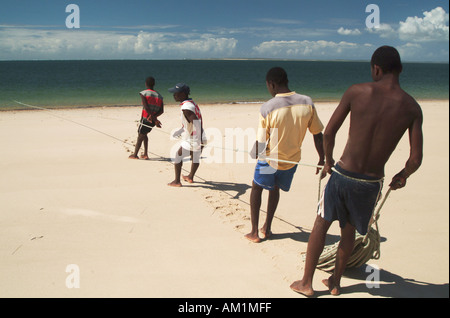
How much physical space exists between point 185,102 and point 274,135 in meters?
2.25

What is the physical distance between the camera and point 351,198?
2.70 meters

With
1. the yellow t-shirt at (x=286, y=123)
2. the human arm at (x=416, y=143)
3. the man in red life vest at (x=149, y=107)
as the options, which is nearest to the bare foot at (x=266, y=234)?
the yellow t-shirt at (x=286, y=123)

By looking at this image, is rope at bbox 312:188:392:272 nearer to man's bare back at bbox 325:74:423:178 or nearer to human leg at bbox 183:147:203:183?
man's bare back at bbox 325:74:423:178

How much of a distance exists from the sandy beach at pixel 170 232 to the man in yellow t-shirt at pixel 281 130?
2.77 feet

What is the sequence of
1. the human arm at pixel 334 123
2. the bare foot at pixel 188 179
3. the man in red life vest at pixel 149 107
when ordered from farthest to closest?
the man in red life vest at pixel 149 107
the bare foot at pixel 188 179
the human arm at pixel 334 123

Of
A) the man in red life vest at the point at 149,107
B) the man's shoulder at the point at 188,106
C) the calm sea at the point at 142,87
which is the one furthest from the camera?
the calm sea at the point at 142,87

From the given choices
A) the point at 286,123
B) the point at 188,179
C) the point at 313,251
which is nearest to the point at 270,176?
the point at 286,123

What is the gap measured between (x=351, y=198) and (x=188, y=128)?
11.2 ft

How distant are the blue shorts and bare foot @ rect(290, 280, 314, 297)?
1.05 m

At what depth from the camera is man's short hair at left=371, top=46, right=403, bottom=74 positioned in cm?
252

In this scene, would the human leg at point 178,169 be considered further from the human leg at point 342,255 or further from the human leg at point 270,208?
the human leg at point 342,255

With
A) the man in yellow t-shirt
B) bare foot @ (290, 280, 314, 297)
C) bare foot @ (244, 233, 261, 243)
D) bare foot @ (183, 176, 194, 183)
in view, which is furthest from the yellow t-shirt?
bare foot @ (183, 176, 194, 183)

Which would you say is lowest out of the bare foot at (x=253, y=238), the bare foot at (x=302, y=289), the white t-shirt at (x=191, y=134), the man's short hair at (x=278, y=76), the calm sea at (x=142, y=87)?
the bare foot at (x=302, y=289)

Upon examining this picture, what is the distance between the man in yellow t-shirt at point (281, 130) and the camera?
350 centimetres
